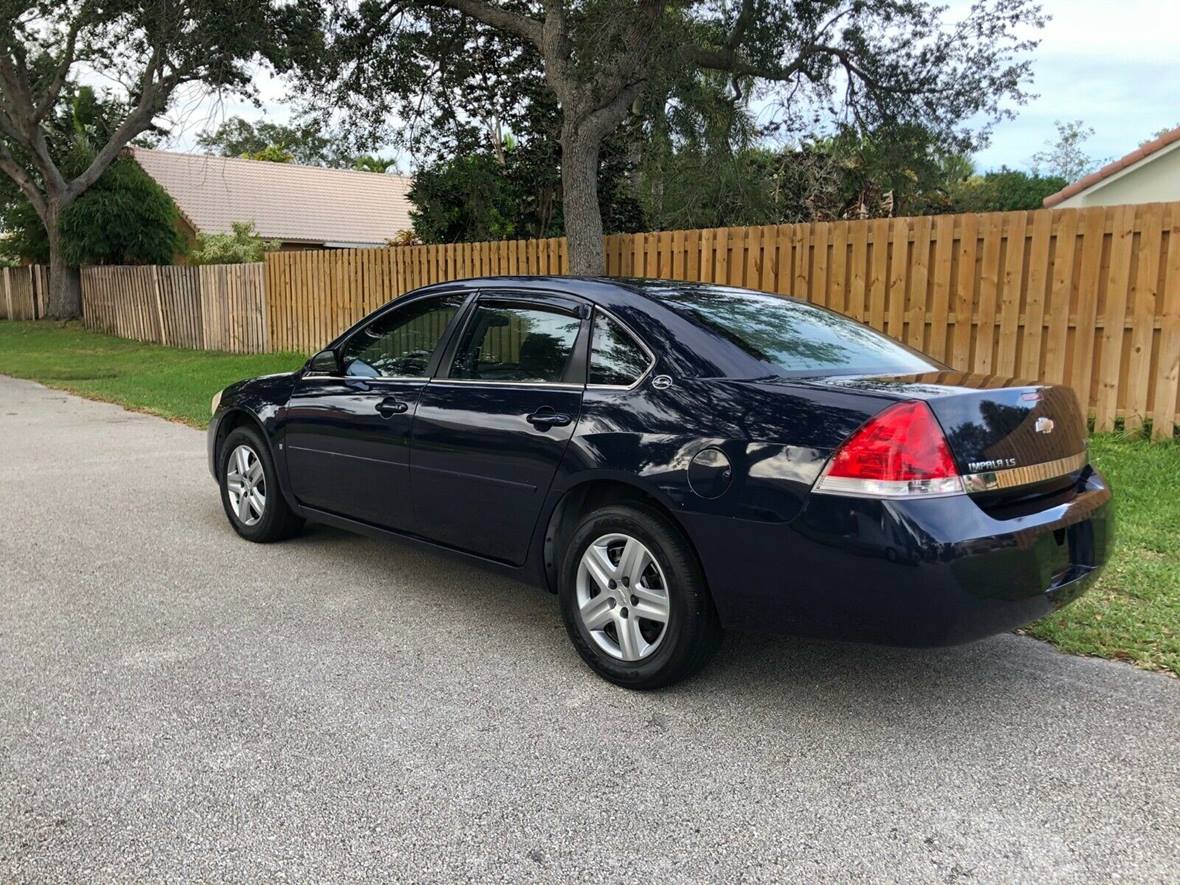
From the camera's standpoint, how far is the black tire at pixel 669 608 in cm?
349

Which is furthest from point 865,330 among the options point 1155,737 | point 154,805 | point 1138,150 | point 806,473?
point 1138,150

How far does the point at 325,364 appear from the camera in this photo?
17.3ft

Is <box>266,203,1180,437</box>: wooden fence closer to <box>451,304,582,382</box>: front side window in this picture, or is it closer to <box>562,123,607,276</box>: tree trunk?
<box>562,123,607,276</box>: tree trunk

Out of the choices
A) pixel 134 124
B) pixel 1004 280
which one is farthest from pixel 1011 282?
pixel 134 124

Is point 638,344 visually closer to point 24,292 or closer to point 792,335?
point 792,335

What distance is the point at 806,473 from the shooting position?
10.5 ft

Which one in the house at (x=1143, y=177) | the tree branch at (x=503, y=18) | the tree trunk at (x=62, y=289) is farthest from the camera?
the tree trunk at (x=62, y=289)

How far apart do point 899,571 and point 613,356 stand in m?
1.48

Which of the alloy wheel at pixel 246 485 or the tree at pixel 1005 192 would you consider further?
the tree at pixel 1005 192

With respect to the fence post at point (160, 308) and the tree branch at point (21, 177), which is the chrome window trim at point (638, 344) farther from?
the tree branch at point (21, 177)

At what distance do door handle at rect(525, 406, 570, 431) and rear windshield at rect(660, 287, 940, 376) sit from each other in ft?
2.23

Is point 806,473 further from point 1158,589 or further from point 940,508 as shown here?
point 1158,589

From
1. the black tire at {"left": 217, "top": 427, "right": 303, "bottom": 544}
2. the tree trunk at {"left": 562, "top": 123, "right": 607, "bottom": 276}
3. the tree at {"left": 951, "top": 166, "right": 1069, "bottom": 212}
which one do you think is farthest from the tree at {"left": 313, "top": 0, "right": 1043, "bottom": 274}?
the tree at {"left": 951, "top": 166, "right": 1069, "bottom": 212}

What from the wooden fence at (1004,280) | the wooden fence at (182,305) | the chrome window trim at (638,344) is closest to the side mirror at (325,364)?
the chrome window trim at (638,344)
